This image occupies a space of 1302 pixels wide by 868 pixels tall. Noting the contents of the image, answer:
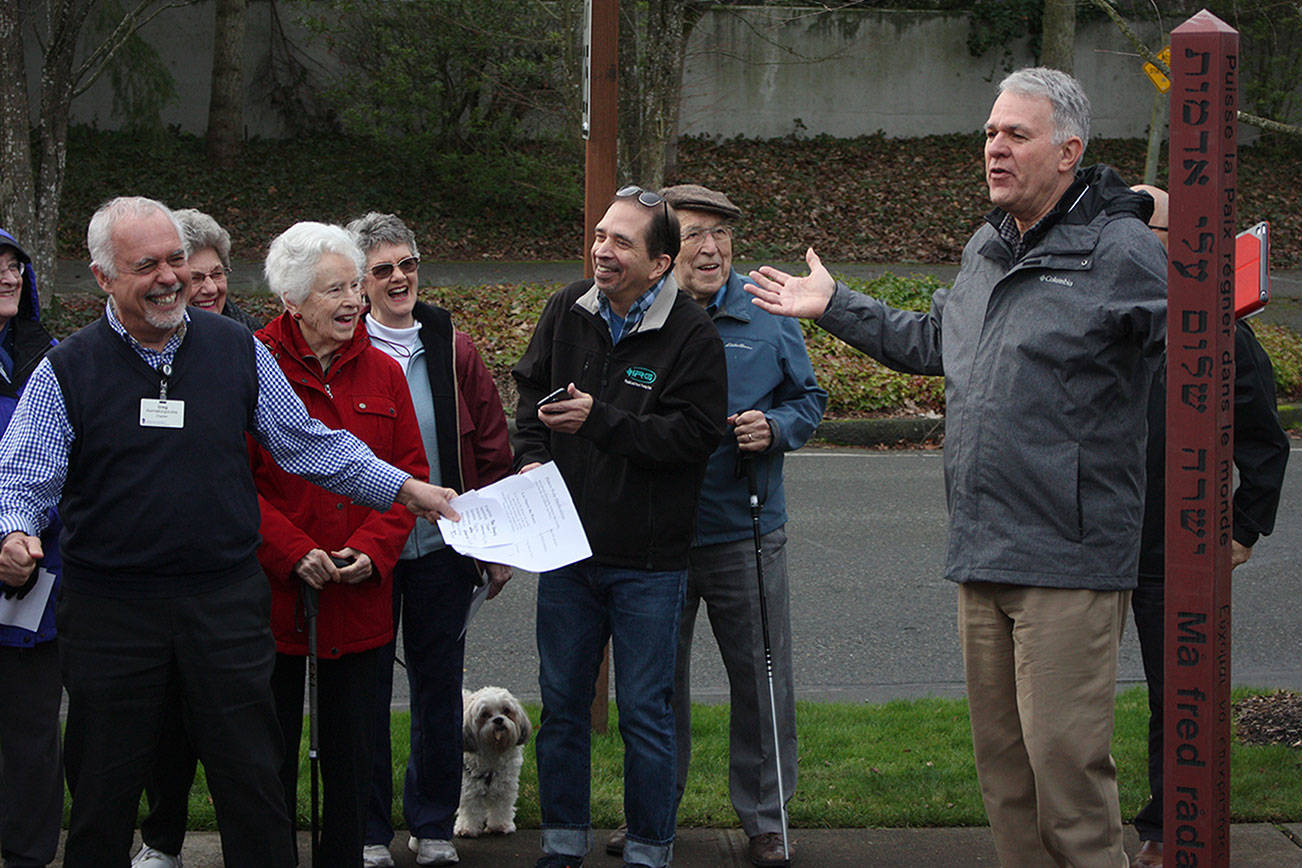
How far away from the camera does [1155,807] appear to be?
4.37 m

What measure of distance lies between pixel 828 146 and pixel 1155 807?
22912mm

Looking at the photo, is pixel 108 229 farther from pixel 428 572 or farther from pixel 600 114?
pixel 600 114

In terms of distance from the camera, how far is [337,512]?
13.0 feet

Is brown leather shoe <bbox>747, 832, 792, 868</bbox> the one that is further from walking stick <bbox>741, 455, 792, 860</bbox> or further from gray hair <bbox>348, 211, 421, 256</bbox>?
gray hair <bbox>348, 211, 421, 256</bbox>

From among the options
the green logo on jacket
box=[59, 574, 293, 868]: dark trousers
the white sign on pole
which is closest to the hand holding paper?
the green logo on jacket

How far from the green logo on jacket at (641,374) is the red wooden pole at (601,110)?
134 centimetres

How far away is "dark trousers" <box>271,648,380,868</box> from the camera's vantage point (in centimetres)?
393

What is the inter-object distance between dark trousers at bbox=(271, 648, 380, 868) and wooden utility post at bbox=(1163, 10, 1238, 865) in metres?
2.25

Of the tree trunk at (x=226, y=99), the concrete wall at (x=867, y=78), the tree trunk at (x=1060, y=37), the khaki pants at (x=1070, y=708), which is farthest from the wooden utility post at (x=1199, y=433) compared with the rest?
the concrete wall at (x=867, y=78)

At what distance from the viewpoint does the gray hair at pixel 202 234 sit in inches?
181

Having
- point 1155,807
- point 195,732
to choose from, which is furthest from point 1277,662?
point 195,732

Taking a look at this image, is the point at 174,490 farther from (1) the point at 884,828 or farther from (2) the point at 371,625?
(1) the point at 884,828

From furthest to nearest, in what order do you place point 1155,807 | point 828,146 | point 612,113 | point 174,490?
point 828,146, point 612,113, point 1155,807, point 174,490

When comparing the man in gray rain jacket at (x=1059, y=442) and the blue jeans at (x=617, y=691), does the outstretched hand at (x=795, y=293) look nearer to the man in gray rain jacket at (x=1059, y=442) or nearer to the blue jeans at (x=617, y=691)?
the man in gray rain jacket at (x=1059, y=442)
